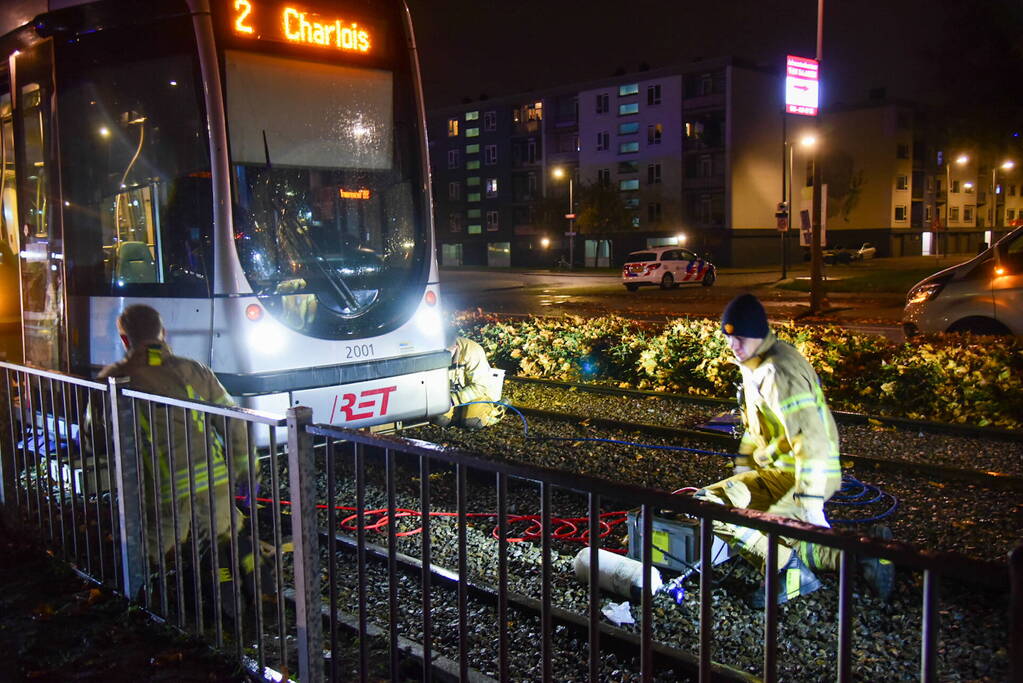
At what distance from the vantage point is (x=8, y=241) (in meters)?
7.83

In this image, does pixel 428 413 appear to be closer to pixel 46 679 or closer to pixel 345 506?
pixel 345 506

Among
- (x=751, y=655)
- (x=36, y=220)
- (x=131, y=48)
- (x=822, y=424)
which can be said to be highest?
(x=131, y=48)

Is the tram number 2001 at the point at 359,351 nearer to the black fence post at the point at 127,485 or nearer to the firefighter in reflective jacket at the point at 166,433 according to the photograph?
the firefighter in reflective jacket at the point at 166,433

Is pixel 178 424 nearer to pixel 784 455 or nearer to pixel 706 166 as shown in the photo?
pixel 784 455

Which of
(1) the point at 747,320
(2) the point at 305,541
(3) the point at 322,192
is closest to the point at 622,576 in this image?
(1) the point at 747,320

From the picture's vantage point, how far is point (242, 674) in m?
3.86

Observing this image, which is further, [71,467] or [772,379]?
[71,467]

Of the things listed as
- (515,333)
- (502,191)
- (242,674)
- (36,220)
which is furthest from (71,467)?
(502,191)

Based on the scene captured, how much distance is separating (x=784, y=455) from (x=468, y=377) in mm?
4948

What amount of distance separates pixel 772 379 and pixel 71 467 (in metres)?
4.04

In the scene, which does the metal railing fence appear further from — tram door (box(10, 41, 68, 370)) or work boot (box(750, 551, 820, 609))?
tram door (box(10, 41, 68, 370))

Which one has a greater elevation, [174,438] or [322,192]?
[322,192]

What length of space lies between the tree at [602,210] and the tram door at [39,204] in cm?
5825

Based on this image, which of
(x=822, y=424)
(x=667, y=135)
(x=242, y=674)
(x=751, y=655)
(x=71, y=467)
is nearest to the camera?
(x=242, y=674)
